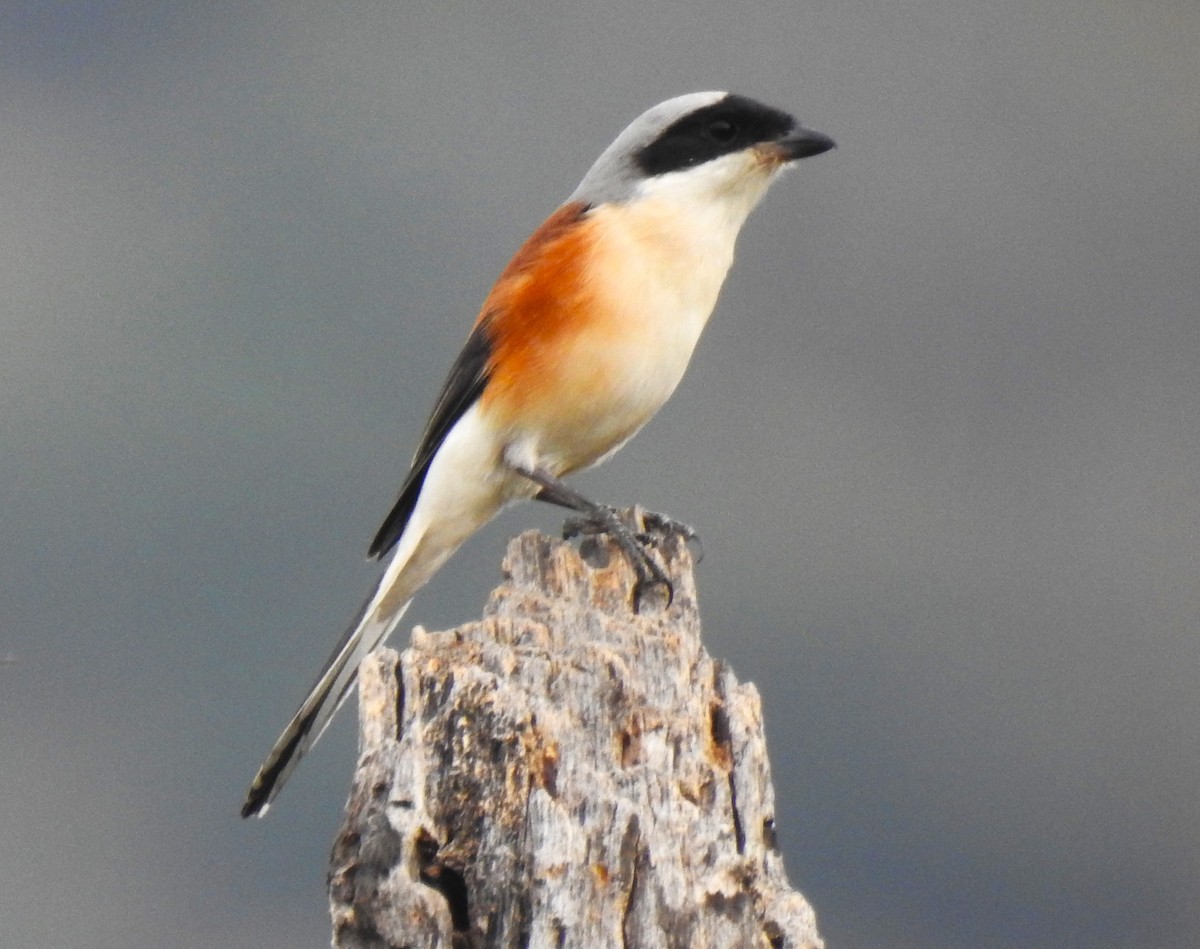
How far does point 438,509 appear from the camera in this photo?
4035mm

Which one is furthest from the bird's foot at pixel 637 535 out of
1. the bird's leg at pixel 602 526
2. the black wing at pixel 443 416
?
the black wing at pixel 443 416

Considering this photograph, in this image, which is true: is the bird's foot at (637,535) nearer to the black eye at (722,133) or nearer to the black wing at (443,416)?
the black wing at (443,416)

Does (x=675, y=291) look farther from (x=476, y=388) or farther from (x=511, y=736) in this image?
(x=511, y=736)

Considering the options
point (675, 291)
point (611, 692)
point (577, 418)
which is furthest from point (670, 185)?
point (611, 692)

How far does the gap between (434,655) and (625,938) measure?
1.90 ft

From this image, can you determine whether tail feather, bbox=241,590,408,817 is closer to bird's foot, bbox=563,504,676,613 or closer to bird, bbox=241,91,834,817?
bird, bbox=241,91,834,817

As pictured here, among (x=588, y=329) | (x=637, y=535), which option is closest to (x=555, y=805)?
(x=637, y=535)

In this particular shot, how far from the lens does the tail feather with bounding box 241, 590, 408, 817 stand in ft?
11.6

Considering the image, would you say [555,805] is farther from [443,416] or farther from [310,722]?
[443,416]

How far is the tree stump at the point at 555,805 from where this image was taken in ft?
7.99

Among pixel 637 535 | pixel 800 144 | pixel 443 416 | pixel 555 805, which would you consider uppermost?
pixel 800 144

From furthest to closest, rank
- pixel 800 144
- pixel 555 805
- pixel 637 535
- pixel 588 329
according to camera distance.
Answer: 1. pixel 800 144
2. pixel 588 329
3. pixel 637 535
4. pixel 555 805

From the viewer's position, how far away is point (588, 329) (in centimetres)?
390

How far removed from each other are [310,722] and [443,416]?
93 cm
